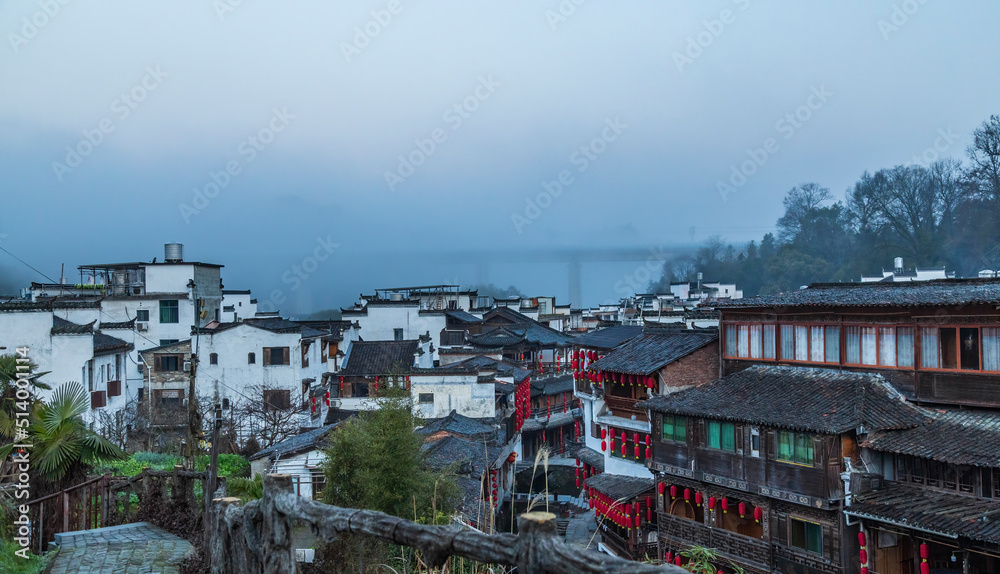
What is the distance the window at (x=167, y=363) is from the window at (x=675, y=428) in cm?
2511

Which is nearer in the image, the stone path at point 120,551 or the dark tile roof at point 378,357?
the stone path at point 120,551

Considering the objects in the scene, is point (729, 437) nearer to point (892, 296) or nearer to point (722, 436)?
point (722, 436)

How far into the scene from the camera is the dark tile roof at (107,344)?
28823 millimetres

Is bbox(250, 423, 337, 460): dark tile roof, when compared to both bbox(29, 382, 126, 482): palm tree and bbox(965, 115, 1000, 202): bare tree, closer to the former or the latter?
bbox(29, 382, 126, 482): palm tree

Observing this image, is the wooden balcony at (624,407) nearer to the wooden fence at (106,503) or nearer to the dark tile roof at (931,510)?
the dark tile roof at (931,510)

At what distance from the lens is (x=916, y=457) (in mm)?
16609

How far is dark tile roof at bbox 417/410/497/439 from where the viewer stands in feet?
92.1

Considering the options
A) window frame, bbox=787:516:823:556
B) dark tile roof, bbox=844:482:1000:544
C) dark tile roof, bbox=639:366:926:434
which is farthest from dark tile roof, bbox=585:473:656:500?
dark tile roof, bbox=844:482:1000:544

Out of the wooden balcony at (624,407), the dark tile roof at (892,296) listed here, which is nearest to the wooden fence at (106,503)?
the wooden balcony at (624,407)

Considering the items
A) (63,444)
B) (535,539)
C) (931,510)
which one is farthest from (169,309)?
(535,539)

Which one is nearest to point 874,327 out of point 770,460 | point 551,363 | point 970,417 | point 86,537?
point 970,417

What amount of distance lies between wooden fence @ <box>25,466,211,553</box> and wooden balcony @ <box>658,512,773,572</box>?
11757mm

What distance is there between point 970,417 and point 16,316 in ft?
97.7

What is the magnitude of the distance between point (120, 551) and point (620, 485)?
58.9 ft
